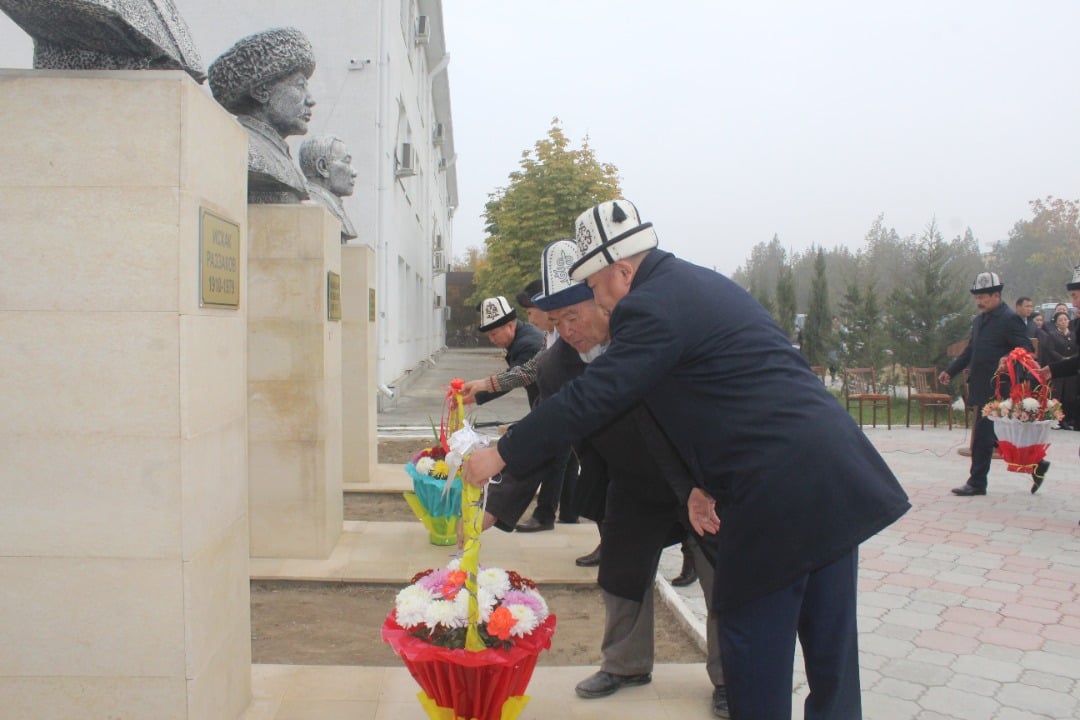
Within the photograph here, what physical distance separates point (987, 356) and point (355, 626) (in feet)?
21.9

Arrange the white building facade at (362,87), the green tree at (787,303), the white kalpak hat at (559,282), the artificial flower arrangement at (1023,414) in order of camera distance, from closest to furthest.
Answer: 1. the white kalpak hat at (559,282)
2. the artificial flower arrangement at (1023,414)
3. the white building facade at (362,87)
4. the green tree at (787,303)

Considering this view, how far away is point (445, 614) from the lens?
8.88 feet

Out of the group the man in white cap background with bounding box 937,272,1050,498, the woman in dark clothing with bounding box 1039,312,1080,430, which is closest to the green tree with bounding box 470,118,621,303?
the woman in dark clothing with bounding box 1039,312,1080,430

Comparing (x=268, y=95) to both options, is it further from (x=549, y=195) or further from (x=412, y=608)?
(x=549, y=195)

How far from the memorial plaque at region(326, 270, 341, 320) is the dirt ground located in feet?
5.46

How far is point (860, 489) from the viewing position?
235cm

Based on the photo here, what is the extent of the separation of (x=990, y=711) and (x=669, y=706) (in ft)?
4.36

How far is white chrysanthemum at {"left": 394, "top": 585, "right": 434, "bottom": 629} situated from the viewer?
2.74 m

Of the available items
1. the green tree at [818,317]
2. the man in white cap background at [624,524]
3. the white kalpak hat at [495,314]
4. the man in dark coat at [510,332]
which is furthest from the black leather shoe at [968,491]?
the green tree at [818,317]

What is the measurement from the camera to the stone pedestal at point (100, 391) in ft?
8.02

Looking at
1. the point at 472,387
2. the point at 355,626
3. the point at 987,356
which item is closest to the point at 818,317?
the point at 987,356

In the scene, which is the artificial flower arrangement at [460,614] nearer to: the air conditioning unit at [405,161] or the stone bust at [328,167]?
the stone bust at [328,167]

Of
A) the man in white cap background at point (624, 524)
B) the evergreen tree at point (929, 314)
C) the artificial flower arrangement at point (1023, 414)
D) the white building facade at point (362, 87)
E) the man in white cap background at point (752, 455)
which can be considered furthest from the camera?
the evergreen tree at point (929, 314)

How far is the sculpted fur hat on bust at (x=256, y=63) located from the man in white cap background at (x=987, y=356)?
6.42 meters
